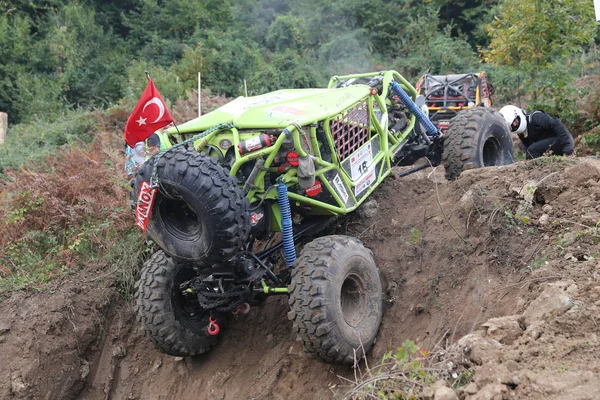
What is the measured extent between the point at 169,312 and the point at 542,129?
18.8 feet

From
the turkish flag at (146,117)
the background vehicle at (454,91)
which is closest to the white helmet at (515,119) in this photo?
the background vehicle at (454,91)

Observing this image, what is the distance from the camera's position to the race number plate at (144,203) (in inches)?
167

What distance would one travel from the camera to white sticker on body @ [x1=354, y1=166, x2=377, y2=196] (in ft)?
18.2

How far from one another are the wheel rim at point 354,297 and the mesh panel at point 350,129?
46.4 inches

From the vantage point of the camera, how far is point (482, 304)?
4496 mm

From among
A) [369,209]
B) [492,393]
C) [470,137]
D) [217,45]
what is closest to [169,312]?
[369,209]

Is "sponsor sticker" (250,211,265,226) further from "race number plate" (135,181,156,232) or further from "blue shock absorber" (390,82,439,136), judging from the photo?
"blue shock absorber" (390,82,439,136)

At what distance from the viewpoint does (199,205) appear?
13.5 ft

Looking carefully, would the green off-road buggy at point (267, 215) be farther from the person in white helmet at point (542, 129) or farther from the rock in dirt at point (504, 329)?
the person in white helmet at point (542, 129)

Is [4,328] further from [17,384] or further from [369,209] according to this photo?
[369,209]

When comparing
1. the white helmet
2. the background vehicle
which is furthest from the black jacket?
the background vehicle

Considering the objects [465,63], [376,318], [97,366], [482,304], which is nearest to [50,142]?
[97,366]

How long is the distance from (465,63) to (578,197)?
693 inches

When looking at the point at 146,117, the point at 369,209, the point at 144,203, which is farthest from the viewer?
the point at 369,209
